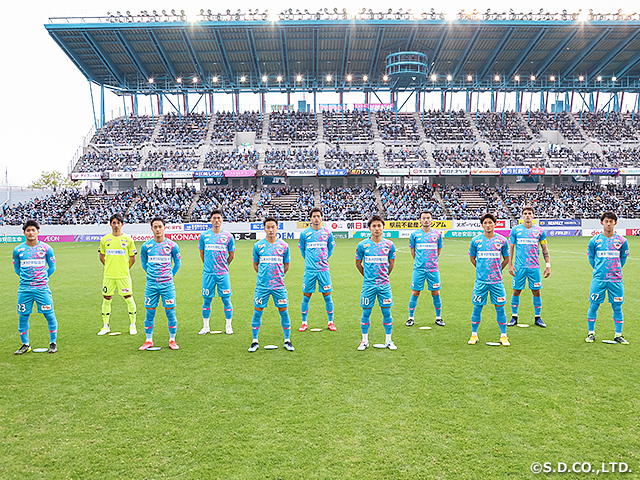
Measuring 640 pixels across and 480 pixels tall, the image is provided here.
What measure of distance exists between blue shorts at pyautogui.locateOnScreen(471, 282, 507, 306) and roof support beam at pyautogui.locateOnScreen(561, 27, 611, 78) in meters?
50.4

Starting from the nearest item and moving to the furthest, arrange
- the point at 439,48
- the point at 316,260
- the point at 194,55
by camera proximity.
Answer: the point at 316,260 → the point at 439,48 → the point at 194,55

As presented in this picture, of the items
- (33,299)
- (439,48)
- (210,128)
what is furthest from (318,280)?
(210,128)

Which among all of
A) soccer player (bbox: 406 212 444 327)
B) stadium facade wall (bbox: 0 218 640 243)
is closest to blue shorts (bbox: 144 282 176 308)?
soccer player (bbox: 406 212 444 327)

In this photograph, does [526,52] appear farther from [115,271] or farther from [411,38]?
[115,271]

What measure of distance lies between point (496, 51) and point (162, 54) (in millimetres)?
37628

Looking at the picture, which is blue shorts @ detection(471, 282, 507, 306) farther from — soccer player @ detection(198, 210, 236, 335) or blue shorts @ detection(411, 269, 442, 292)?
soccer player @ detection(198, 210, 236, 335)

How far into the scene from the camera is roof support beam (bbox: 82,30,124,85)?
43094 millimetres

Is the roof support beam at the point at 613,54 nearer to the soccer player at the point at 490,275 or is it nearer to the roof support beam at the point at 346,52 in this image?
the roof support beam at the point at 346,52

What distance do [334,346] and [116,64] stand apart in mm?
51542

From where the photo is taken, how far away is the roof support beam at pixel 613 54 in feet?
147

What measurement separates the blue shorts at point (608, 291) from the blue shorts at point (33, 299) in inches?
399

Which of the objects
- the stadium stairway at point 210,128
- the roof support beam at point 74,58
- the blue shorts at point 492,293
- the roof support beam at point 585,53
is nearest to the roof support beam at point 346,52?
the stadium stairway at point 210,128

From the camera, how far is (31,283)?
7430mm

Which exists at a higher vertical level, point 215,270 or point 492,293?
point 215,270
